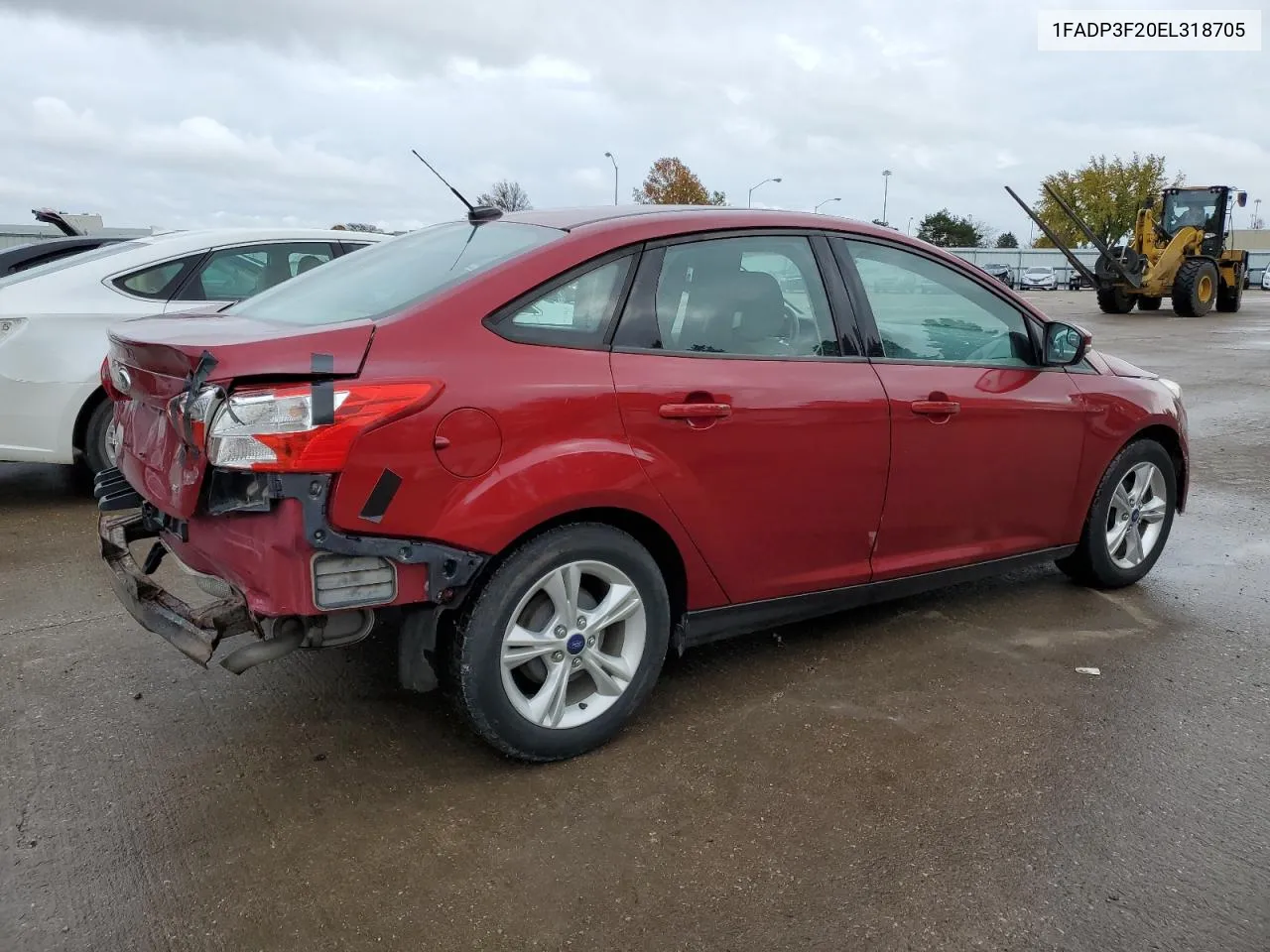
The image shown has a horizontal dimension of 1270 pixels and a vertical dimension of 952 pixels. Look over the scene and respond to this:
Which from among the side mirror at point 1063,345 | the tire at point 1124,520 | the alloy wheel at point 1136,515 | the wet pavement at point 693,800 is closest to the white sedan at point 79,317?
the wet pavement at point 693,800

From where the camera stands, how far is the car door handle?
3039 millimetres

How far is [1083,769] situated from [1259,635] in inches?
65.3

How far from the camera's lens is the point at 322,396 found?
8.22ft

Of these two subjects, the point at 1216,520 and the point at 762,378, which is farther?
the point at 1216,520

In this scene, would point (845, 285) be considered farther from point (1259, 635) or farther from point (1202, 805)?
point (1259, 635)

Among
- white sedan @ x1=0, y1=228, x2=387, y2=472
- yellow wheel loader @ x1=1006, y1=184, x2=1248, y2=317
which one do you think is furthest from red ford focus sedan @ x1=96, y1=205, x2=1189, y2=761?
yellow wheel loader @ x1=1006, y1=184, x2=1248, y2=317

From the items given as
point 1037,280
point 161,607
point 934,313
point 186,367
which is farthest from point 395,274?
point 1037,280

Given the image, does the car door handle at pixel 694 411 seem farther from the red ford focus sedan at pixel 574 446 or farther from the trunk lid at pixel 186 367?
the trunk lid at pixel 186 367

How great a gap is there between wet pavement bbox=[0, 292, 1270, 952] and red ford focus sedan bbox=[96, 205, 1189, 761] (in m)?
0.30

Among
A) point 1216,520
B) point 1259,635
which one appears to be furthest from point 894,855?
point 1216,520

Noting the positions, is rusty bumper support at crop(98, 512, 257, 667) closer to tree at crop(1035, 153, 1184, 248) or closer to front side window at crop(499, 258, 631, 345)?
front side window at crop(499, 258, 631, 345)

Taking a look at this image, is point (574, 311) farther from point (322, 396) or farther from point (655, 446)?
point (322, 396)

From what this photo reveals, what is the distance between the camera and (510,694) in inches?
114

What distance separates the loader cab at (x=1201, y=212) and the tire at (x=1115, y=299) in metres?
1.81
